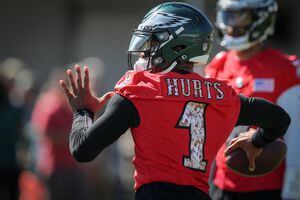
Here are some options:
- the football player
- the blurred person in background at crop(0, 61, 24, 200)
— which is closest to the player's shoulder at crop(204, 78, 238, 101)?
the football player

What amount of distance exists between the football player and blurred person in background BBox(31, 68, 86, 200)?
15.5ft

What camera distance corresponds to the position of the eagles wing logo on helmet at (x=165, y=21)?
16.0ft

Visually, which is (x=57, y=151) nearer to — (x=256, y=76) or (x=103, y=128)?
(x=256, y=76)

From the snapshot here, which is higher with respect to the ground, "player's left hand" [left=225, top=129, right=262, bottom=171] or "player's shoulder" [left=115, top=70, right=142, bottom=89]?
"player's shoulder" [left=115, top=70, right=142, bottom=89]

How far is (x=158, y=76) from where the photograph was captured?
4750 mm

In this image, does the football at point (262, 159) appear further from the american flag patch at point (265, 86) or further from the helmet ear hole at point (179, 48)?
the american flag patch at point (265, 86)

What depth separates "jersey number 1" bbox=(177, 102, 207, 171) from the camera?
4719mm

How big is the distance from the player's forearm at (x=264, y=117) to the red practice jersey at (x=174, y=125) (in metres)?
0.16

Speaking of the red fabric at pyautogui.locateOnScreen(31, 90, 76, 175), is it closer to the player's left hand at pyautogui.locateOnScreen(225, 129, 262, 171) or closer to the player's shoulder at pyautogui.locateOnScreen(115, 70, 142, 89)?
the player's left hand at pyautogui.locateOnScreen(225, 129, 262, 171)

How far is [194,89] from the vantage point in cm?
477

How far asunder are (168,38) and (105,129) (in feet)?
2.14

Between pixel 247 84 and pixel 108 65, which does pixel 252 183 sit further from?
pixel 108 65

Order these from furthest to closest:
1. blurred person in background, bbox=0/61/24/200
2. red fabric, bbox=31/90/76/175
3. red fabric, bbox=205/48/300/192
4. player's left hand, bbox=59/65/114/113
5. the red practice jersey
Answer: red fabric, bbox=31/90/76/175
blurred person in background, bbox=0/61/24/200
red fabric, bbox=205/48/300/192
player's left hand, bbox=59/65/114/113
the red practice jersey

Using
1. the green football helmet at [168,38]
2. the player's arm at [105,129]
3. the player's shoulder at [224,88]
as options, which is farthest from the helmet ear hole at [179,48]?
the player's arm at [105,129]
